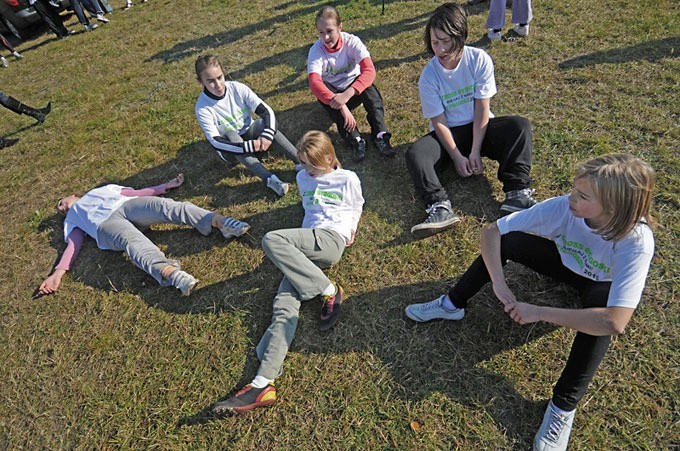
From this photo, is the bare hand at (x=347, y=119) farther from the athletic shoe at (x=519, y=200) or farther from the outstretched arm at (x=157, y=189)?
the outstretched arm at (x=157, y=189)

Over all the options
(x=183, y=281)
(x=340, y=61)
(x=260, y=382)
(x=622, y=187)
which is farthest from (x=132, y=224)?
(x=622, y=187)

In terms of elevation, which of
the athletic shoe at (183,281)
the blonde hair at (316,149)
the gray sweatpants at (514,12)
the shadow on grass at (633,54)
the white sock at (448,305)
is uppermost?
the blonde hair at (316,149)

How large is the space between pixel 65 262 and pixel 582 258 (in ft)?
15.8

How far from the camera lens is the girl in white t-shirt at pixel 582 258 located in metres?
1.88

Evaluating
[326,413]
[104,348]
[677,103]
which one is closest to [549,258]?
[326,413]

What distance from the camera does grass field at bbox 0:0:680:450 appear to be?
2510 mm

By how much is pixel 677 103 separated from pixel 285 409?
4.99 meters

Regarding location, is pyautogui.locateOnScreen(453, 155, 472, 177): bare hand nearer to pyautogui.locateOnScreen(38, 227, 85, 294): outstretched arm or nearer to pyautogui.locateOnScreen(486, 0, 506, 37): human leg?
pyautogui.locateOnScreen(486, 0, 506, 37): human leg

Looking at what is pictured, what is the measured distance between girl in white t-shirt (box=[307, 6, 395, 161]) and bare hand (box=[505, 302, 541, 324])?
245cm

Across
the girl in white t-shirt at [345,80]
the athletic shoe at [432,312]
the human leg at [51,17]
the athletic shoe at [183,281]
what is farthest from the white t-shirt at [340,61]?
the human leg at [51,17]

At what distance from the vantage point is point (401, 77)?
5.51 m

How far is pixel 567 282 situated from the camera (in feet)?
8.39

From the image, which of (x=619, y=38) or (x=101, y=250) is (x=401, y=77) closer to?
(x=619, y=38)

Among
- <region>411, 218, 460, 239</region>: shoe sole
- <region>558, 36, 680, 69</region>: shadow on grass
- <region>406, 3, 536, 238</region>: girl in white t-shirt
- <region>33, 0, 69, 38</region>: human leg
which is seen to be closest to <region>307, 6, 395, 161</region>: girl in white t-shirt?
<region>406, 3, 536, 238</region>: girl in white t-shirt
